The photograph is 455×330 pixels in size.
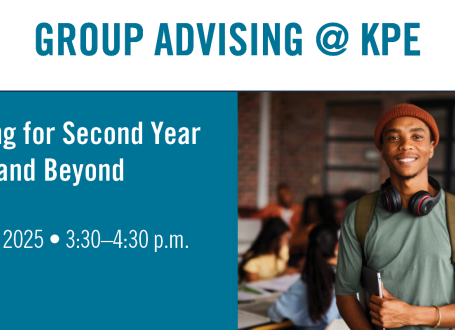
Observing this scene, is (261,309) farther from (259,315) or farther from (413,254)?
(413,254)

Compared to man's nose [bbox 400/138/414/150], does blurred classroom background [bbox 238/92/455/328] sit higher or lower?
higher

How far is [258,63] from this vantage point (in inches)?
76.4

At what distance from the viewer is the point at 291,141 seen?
873 cm

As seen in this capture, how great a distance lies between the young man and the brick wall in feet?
22.4

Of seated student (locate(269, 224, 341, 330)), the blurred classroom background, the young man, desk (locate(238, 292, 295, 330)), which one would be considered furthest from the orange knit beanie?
the blurred classroom background

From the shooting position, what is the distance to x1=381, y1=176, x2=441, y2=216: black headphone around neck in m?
1.43

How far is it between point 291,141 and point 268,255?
469cm

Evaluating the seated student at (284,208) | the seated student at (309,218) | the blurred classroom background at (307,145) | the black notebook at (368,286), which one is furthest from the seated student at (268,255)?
the blurred classroom background at (307,145)

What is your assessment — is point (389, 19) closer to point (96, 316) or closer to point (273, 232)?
point (96, 316)

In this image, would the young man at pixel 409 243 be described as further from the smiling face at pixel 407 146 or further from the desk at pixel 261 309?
the desk at pixel 261 309

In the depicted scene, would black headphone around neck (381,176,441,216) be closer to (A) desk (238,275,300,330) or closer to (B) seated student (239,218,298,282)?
(A) desk (238,275,300,330)

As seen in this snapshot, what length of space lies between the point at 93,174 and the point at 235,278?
0.67 meters

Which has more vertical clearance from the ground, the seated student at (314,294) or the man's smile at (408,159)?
the man's smile at (408,159)

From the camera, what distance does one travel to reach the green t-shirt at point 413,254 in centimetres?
144
